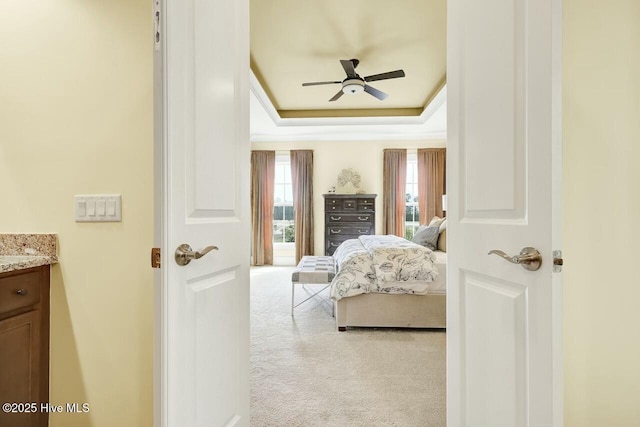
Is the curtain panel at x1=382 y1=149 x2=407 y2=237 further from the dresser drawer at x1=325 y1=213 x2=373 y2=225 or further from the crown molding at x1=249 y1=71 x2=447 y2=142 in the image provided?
the dresser drawer at x1=325 y1=213 x2=373 y2=225

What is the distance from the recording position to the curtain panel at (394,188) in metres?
6.88

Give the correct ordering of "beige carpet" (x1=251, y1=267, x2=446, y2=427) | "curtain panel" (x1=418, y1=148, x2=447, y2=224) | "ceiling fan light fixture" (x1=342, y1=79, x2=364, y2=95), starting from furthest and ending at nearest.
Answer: "curtain panel" (x1=418, y1=148, x2=447, y2=224)
"ceiling fan light fixture" (x1=342, y1=79, x2=364, y2=95)
"beige carpet" (x1=251, y1=267, x2=446, y2=427)

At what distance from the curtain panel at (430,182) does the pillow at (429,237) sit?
6.95 ft

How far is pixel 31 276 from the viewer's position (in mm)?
1379

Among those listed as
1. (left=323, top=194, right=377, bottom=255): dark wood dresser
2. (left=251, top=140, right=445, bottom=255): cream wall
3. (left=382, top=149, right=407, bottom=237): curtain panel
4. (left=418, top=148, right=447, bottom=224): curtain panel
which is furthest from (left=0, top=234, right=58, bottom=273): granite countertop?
(left=418, top=148, right=447, bottom=224): curtain panel

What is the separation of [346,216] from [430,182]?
1.88 metres

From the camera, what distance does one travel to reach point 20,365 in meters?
1.34

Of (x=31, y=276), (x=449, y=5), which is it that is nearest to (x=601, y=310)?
(x=449, y=5)

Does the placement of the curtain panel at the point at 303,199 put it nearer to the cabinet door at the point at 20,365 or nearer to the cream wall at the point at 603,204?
the cabinet door at the point at 20,365

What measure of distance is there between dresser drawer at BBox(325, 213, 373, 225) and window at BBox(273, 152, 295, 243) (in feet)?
3.56

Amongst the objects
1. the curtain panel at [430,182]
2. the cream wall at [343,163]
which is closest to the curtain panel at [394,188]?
the cream wall at [343,163]

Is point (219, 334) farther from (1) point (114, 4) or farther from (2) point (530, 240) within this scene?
(1) point (114, 4)

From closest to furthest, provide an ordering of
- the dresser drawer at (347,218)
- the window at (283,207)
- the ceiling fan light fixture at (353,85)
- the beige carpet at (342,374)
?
the beige carpet at (342,374), the ceiling fan light fixture at (353,85), the dresser drawer at (347,218), the window at (283,207)

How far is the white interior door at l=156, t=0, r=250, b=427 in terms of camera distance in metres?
1.04
